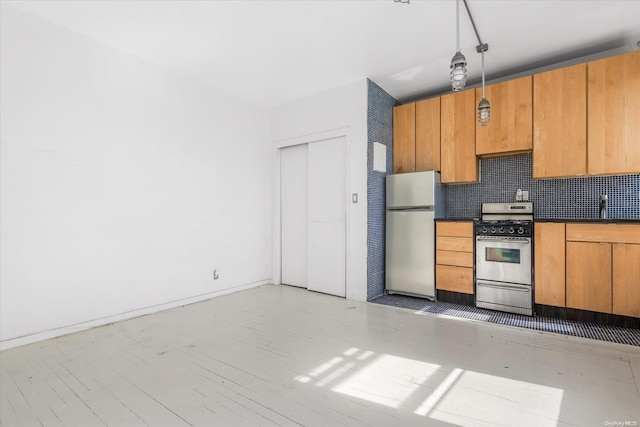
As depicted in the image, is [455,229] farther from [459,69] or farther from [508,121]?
[459,69]

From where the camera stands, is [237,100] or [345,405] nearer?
[345,405]

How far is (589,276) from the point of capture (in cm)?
295

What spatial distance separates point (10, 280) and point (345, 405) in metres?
2.85

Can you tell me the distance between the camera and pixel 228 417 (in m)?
1.63

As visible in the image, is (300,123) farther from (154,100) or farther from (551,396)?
(551,396)

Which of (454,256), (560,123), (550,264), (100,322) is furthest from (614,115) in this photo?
(100,322)

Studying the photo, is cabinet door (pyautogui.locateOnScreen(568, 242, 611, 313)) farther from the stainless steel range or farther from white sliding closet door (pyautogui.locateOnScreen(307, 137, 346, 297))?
white sliding closet door (pyautogui.locateOnScreen(307, 137, 346, 297))

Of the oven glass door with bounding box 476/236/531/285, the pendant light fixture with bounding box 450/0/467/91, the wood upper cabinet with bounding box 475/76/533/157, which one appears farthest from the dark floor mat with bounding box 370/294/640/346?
the pendant light fixture with bounding box 450/0/467/91

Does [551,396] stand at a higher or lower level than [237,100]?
lower

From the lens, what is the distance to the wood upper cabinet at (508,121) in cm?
341

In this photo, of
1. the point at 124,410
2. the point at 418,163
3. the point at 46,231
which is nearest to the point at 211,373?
the point at 124,410

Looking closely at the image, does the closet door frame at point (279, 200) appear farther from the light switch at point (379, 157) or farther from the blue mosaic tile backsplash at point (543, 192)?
the blue mosaic tile backsplash at point (543, 192)

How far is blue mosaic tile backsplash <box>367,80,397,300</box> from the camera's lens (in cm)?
388

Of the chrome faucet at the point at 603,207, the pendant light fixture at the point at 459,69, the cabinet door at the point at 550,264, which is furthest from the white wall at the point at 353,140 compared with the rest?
the chrome faucet at the point at 603,207
